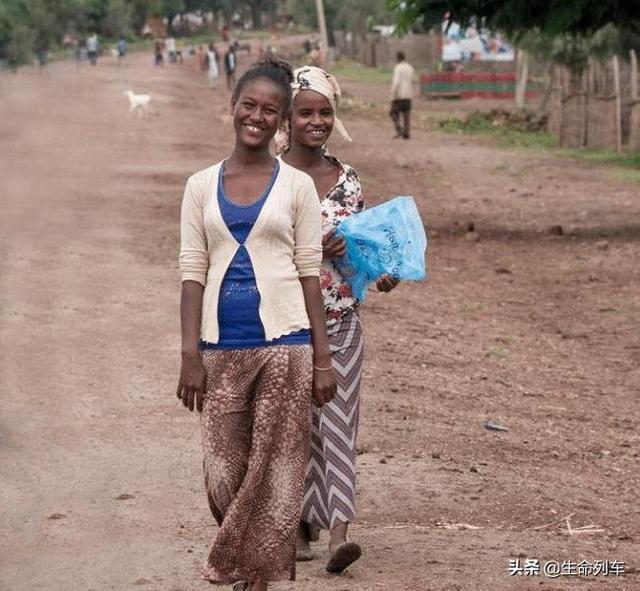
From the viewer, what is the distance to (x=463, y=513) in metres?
6.79

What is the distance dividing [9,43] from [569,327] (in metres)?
35.4

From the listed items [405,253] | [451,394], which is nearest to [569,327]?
[451,394]

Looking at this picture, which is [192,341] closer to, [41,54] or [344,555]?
[344,555]

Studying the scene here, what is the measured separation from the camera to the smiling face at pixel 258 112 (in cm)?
509

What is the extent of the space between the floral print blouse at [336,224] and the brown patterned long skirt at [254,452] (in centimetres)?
66

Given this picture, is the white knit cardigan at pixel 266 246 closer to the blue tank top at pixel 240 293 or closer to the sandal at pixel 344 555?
the blue tank top at pixel 240 293

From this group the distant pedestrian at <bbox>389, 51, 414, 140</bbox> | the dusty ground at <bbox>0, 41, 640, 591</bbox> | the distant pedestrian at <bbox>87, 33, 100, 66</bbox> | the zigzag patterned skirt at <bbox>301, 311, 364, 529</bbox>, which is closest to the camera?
the zigzag patterned skirt at <bbox>301, 311, 364, 529</bbox>

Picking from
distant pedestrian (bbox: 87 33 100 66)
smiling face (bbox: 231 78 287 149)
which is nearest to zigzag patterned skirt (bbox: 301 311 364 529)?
smiling face (bbox: 231 78 287 149)

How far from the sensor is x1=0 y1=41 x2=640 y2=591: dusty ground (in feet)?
20.0

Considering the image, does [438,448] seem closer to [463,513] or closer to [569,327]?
[463,513]

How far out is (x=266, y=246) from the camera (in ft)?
16.4

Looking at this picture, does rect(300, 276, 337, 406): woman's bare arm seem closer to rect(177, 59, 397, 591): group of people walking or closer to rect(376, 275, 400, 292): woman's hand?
rect(177, 59, 397, 591): group of people walking

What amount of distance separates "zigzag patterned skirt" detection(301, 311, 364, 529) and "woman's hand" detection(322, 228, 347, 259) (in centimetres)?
24

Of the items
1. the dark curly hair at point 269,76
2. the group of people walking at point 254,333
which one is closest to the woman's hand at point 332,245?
the group of people walking at point 254,333
